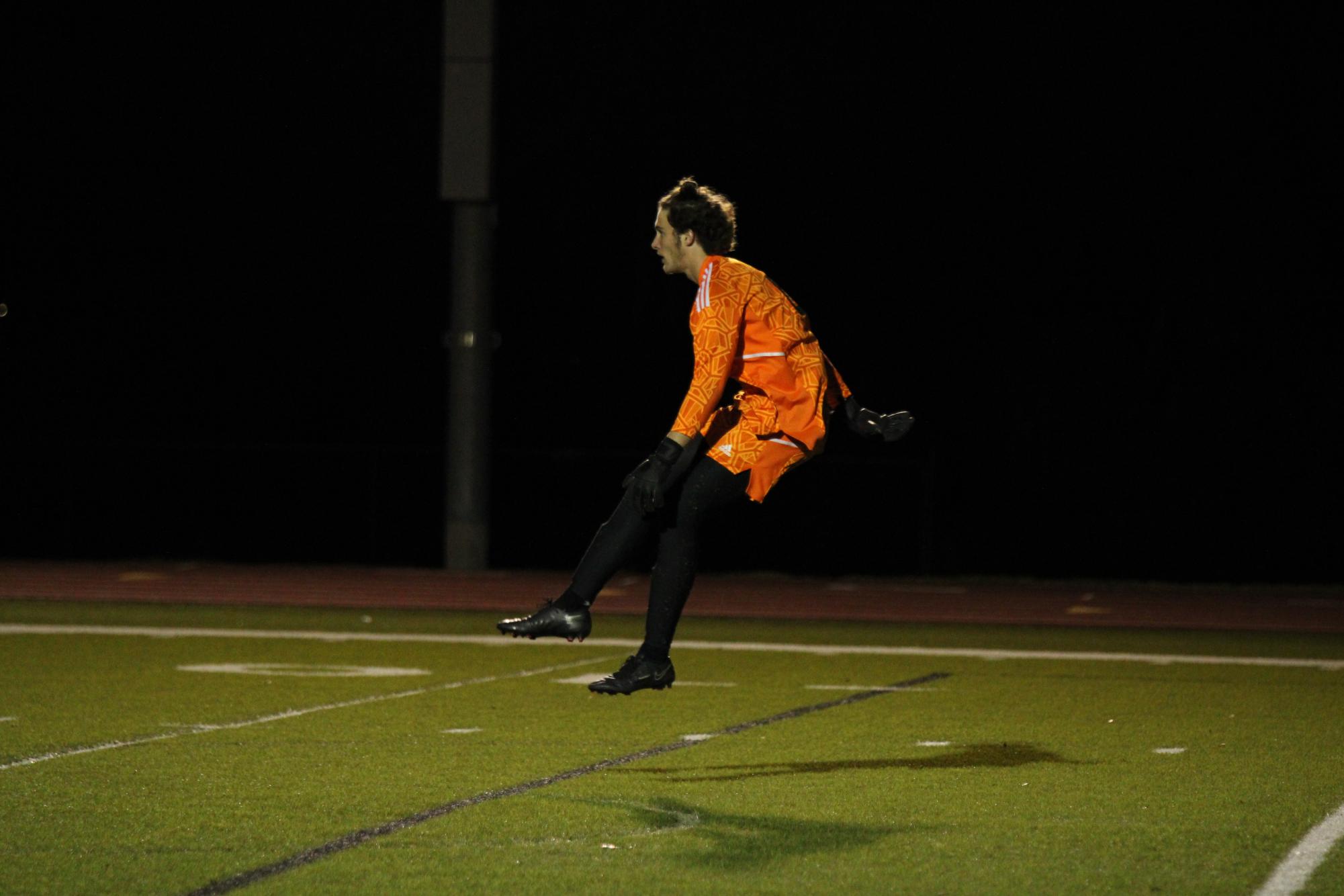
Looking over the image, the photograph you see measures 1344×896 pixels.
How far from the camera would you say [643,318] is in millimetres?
31375

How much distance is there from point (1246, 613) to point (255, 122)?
19.1 meters

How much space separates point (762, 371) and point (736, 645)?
8.09 meters

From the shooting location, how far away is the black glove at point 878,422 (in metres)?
8.37

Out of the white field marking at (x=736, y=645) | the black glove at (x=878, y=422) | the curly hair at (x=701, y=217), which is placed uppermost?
the curly hair at (x=701, y=217)

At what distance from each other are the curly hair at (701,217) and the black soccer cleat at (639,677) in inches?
59.2

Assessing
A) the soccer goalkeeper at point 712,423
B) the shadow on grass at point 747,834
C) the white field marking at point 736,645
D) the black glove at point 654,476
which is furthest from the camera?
the white field marking at point 736,645

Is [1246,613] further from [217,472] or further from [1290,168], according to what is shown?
[217,472]

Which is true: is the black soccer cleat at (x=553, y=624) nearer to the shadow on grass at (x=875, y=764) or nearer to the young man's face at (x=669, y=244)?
the shadow on grass at (x=875, y=764)

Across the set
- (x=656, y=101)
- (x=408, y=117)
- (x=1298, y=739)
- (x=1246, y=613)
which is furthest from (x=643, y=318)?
(x=1298, y=739)

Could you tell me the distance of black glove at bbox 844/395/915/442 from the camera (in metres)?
8.37

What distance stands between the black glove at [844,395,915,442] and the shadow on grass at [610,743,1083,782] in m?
1.38

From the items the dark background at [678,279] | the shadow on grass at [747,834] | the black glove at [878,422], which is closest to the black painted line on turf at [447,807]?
the shadow on grass at [747,834]

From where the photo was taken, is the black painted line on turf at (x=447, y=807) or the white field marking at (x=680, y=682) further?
the white field marking at (x=680, y=682)

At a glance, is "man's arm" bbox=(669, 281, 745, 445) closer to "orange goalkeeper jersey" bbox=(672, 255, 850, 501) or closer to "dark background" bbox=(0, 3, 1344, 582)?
"orange goalkeeper jersey" bbox=(672, 255, 850, 501)
